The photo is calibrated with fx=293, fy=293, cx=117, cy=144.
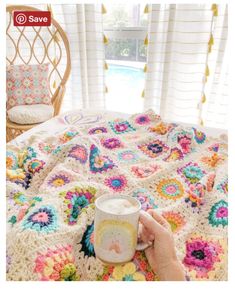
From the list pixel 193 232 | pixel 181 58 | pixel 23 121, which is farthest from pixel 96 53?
pixel 193 232

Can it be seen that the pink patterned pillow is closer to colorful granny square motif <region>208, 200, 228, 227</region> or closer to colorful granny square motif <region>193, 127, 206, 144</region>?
colorful granny square motif <region>193, 127, 206, 144</region>

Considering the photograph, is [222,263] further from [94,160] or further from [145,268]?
[94,160]

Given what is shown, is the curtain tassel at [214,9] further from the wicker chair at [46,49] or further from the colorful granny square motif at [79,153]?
the colorful granny square motif at [79,153]

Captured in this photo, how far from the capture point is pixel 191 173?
899 millimetres

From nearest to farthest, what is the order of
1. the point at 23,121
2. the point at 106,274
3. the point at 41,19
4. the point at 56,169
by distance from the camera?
the point at 106,274 → the point at 56,169 → the point at 23,121 → the point at 41,19

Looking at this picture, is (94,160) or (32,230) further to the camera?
(94,160)

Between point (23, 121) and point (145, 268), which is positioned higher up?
point (145, 268)

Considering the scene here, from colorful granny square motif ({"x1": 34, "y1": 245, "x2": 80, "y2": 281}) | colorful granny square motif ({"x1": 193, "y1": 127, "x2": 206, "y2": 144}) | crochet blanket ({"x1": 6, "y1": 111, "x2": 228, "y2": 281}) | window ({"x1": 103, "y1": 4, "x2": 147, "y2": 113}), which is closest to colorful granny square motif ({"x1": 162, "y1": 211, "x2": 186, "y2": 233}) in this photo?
crochet blanket ({"x1": 6, "y1": 111, "x2": 228, "y2": 281})

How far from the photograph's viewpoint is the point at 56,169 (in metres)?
0.81

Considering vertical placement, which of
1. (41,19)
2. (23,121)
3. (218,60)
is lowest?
(23,121)

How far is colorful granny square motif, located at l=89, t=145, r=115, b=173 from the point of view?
2.92ft

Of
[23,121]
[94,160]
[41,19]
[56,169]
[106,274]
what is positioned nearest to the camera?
[106,274]

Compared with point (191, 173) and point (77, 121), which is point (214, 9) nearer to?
point (77, 121)

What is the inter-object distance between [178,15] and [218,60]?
418 mm
